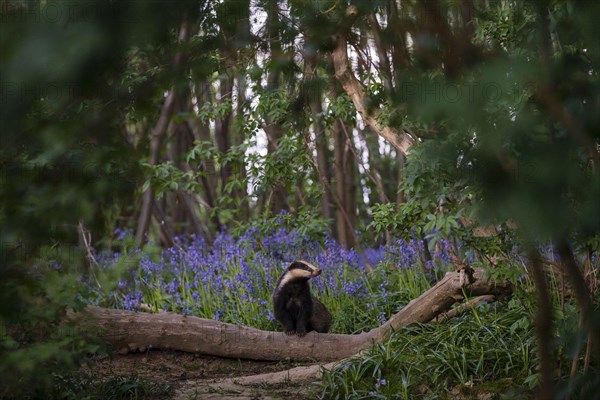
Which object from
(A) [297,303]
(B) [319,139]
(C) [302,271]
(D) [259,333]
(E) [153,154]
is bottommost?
(D) [259,333]

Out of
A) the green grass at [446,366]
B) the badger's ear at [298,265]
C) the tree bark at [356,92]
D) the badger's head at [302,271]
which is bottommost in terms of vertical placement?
the green grass at [446,366]

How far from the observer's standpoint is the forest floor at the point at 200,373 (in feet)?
18.6

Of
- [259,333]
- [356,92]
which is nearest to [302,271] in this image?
[259,333]

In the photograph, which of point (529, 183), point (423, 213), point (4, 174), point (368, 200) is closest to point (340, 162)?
point (368, 200)

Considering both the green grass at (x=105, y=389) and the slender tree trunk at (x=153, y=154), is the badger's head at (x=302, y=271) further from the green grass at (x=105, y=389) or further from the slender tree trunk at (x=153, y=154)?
the slender tree trunk at (x=153, y=154)

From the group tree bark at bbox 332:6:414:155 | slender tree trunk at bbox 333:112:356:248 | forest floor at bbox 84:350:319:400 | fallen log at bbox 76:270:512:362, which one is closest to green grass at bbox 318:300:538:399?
forest floor at bbox 84:350:319:400

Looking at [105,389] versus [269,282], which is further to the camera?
[269,282]

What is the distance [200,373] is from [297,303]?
42.3 inches

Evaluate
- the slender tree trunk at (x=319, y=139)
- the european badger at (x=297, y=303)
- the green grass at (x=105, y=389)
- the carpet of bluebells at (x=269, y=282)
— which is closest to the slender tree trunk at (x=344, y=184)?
the slender tree trunk at (x=319, y=139)

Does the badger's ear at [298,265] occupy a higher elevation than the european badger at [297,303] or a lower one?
higher

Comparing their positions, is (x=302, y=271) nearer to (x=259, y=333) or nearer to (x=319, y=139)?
(x=259, y=333)

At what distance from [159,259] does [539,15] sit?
7.78m

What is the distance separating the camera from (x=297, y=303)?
23.1 feet

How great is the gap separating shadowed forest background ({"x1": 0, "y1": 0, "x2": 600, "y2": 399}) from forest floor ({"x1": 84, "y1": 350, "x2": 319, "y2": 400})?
1.44 ft
